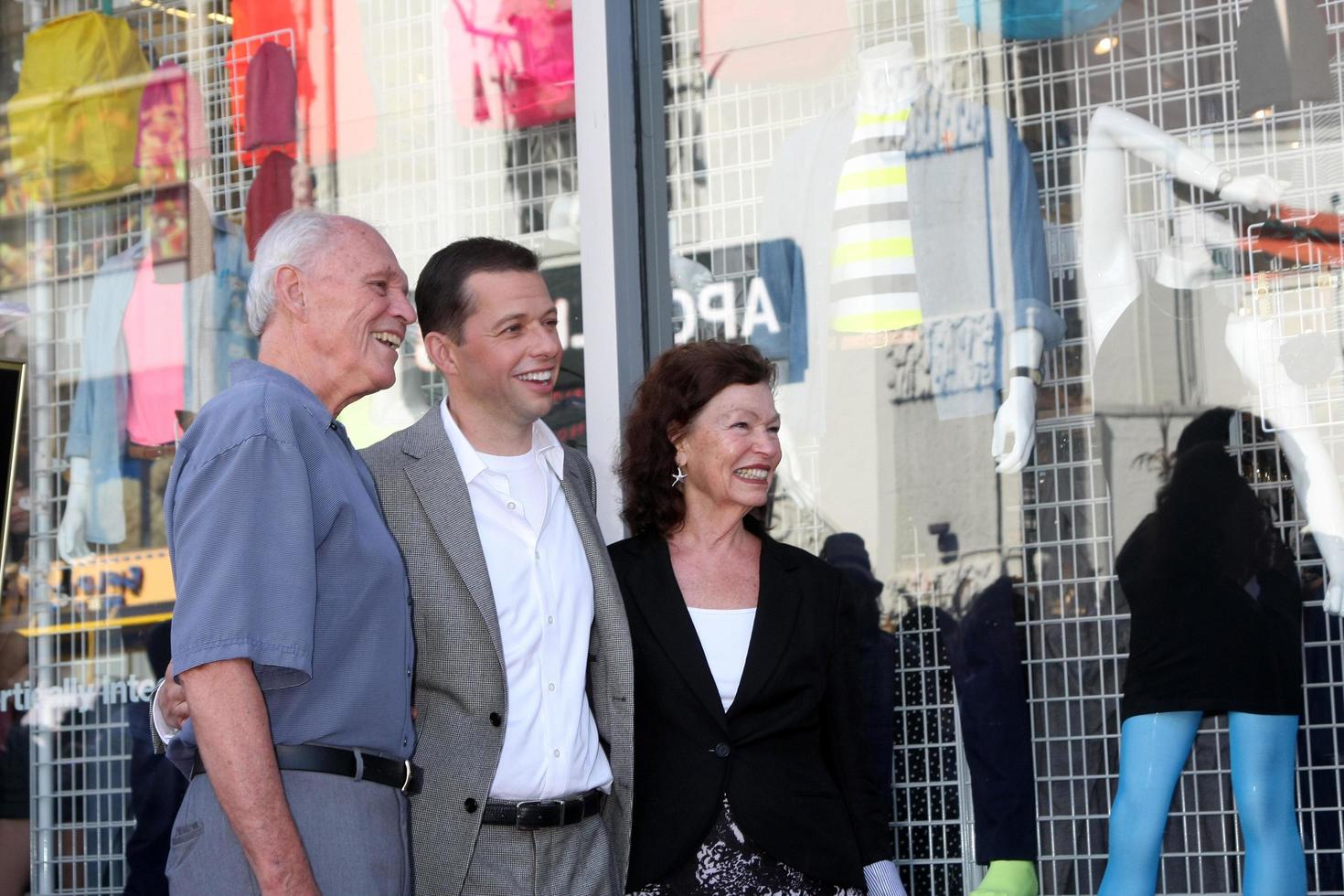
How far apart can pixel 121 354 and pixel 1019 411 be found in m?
2.99

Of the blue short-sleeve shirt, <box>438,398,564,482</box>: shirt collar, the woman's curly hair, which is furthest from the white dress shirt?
the blue short-sleeve shirt

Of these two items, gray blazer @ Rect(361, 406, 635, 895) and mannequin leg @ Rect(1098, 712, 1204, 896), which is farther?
mannequin leg @ Rect(1098, 712, 1204, 896)

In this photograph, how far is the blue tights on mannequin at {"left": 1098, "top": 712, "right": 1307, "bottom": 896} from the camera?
3.75 meters

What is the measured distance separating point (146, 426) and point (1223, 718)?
343 cm

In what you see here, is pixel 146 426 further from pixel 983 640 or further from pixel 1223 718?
pixel 1223 718

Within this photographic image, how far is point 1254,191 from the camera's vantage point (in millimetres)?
3947

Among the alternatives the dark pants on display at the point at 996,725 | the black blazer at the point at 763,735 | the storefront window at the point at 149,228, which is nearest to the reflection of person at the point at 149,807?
the storefront window at the point at 149,228

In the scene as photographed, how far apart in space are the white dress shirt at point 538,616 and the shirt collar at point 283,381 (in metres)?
0.67

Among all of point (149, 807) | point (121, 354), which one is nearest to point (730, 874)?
point (149, 807)

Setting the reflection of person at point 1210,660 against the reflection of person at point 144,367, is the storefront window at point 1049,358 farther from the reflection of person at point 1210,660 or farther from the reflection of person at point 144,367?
the reflection of person at point 144,367

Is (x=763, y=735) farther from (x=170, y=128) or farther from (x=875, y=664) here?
(x=170, y=128)

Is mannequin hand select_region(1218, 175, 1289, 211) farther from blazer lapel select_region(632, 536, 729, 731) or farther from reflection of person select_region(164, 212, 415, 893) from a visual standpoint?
reflection of person select_region(164, 212, 415, 893)

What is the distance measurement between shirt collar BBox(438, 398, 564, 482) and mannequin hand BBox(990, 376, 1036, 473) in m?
1.15

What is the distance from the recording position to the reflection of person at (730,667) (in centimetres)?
336
